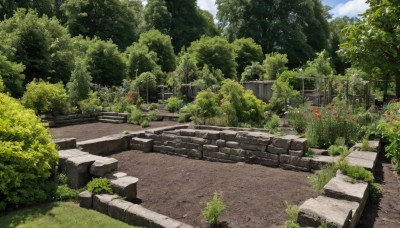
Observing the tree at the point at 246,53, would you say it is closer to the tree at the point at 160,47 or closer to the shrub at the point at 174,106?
the tree at the point at 160,47

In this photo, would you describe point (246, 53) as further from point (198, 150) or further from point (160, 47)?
point (198, 150)

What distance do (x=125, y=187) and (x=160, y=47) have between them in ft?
80.4

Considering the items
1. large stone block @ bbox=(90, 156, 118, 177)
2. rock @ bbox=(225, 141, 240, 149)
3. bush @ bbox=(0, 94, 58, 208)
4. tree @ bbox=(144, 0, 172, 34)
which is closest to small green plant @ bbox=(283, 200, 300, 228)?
large stone block @ bbox=(90, 156, 118, 177)

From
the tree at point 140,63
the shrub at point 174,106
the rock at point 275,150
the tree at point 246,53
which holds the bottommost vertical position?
the rock at point 275,150

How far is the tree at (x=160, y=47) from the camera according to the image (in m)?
27.9

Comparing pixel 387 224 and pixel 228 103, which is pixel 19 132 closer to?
pixel 387 224

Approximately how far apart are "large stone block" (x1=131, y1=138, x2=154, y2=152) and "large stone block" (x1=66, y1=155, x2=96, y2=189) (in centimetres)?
309

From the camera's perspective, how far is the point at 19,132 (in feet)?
16.1

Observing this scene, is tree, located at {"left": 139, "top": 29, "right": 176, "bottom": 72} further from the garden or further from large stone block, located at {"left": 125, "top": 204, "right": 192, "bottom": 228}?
large stone block, located at {"left": 125, "top": 204, "right": 192, "bottom": 228}

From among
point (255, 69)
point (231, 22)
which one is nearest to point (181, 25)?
point (231, 22)

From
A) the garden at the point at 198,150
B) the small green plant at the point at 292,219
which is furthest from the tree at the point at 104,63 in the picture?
the small green plant at the point at 292,219

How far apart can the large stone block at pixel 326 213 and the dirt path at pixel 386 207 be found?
1.58 feet

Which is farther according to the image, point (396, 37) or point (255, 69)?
point (255, 69)

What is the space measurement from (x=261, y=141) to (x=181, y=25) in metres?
31.9
